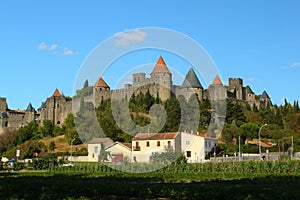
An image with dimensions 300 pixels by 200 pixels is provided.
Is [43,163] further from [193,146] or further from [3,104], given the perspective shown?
[3,104]

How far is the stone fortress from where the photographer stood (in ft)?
332

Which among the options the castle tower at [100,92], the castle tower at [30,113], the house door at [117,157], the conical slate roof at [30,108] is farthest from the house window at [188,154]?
the conical slate roof at [30,108]

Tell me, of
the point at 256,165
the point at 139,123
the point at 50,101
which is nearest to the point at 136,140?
the point at 139,123

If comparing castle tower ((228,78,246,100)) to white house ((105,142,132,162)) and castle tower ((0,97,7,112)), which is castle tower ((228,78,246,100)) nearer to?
castle tower ((0,97,7,112))

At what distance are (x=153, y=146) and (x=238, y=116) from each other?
37.5 meters

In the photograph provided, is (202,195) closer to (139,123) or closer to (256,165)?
(256,165)

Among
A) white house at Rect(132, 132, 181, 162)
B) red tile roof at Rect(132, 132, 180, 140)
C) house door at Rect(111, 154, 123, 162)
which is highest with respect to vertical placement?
red tile roof at Rect(132, 132, 180, 140)

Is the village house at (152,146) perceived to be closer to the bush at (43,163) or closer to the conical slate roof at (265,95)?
the bush at (43,163)

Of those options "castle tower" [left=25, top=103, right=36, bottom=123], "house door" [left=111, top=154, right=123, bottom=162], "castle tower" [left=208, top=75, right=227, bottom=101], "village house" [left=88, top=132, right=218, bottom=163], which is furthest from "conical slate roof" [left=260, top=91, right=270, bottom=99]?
"house door" [left=111, top=154, right=123, bottom=162]

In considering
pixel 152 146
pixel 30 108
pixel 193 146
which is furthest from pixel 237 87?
pixel 152 146

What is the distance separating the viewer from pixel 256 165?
43625 mm

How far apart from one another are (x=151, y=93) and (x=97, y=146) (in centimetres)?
4421

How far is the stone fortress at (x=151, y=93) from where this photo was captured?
101062 mm

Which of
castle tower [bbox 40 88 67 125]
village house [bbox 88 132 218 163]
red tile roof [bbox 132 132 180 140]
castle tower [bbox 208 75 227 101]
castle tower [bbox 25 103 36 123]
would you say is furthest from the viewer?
castle tower [bbox 25 103 36 123]
